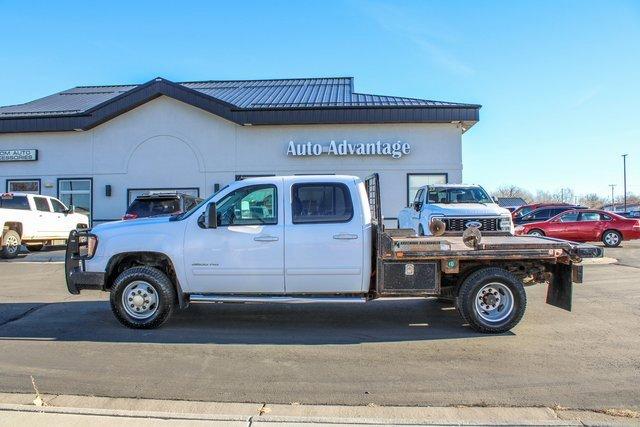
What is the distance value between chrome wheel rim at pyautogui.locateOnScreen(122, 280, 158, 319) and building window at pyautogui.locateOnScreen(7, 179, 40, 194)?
1572cm

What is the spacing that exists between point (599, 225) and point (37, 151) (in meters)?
21.9

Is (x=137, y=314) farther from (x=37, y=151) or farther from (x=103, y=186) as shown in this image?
(x=37, y=151)

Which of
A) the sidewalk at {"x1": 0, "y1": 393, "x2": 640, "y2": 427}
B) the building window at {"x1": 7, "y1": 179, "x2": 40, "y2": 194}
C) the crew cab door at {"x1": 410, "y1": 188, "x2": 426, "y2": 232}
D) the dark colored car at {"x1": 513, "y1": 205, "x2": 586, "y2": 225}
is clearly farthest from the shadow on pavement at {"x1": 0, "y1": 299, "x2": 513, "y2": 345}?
the dark colored car at {"x1": 513, "y1": 205, "x2": 586, "y2": 225}

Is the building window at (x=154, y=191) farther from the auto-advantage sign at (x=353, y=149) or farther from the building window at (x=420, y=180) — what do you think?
the building window at (x=420, y=180)

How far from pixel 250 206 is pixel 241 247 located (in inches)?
22.4

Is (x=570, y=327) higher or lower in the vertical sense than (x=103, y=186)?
lower

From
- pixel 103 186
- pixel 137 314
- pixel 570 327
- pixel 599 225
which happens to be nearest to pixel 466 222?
pixel 570 327

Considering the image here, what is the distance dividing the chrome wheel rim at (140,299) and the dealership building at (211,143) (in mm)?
12346

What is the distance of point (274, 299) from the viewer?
6777 mm

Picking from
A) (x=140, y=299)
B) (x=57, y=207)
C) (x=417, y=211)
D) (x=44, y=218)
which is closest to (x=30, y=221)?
(x=44, y=218)

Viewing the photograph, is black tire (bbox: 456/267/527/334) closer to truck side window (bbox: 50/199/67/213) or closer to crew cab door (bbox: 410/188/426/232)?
crew cab door (bbox: 410/188/426/232)

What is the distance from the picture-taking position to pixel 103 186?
19797 millimetres

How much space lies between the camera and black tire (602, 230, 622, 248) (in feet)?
66.6

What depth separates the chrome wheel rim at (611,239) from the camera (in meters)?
20.3
